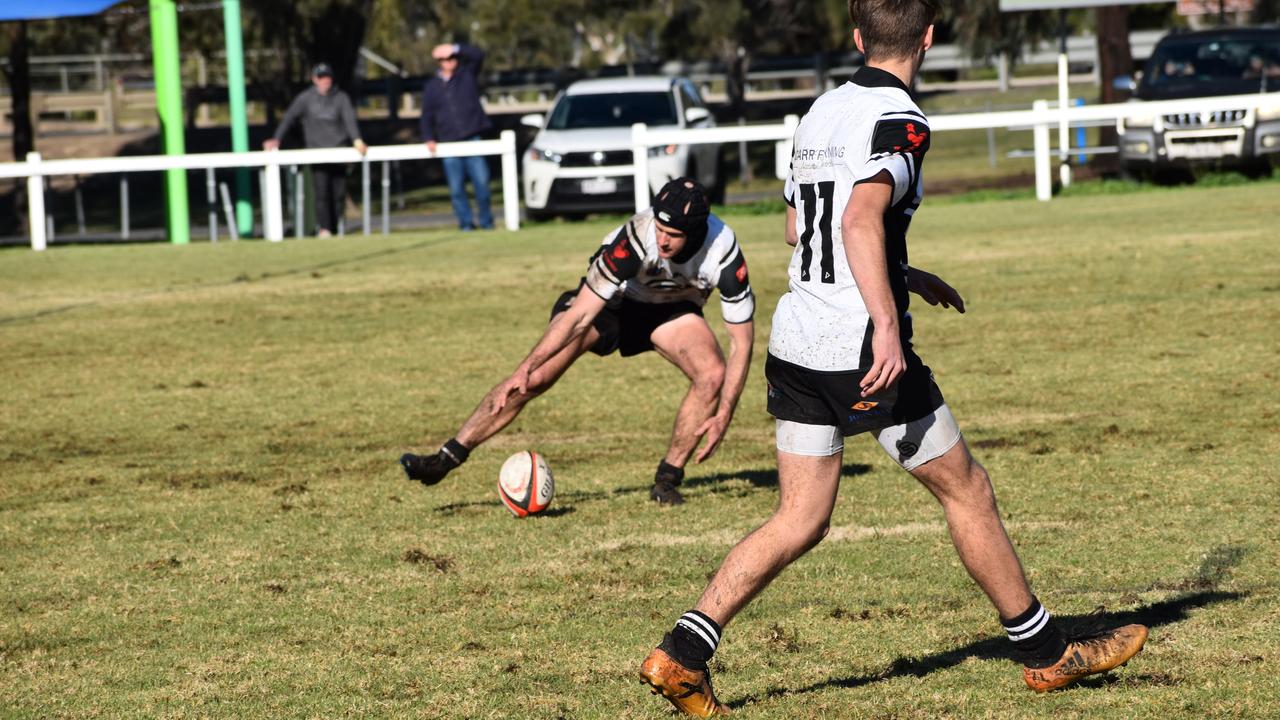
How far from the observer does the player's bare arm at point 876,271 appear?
4445 millimetres

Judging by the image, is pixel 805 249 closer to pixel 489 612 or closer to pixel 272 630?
pixel 489 612

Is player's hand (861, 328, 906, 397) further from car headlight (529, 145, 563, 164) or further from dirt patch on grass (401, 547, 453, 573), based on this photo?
car headlight (529, 145, 563, 164)

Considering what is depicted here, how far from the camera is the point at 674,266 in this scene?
25.1ft

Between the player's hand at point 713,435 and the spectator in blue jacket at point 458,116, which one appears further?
the spectator in blue jacket at point 458,116

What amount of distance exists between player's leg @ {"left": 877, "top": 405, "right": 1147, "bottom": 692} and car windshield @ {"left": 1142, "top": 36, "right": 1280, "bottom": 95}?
64.1ft

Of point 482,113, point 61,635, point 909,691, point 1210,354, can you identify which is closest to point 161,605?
point 61,635

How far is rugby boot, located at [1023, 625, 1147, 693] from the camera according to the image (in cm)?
484

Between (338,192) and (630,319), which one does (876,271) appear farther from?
(338,192)

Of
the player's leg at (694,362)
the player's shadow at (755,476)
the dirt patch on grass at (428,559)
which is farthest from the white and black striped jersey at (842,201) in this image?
the player's shadow at (755,476)

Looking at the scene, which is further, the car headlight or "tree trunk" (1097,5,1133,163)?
"tree trunk" (1097,5,1133,163)

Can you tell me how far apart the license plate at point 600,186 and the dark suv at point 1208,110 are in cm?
661

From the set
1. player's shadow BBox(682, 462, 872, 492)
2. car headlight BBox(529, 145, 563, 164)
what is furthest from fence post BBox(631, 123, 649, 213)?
player's shadow BBox(682, 462, 872, 492)

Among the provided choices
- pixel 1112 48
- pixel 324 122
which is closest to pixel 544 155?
pixel 324 122

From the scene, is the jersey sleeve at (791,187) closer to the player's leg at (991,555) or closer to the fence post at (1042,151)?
the player's leg at (991,555)
